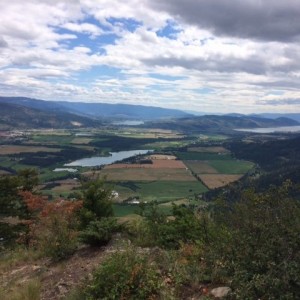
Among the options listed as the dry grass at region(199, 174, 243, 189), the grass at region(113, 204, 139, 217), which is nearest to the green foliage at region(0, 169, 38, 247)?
the grass at region(113, 204, 139, 217)

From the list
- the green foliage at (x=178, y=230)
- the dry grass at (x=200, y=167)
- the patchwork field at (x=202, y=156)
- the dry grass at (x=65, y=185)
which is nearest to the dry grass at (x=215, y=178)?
the dry grass at (x=200, y=167)

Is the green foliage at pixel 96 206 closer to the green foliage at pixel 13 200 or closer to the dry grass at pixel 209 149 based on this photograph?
the green foliage at pixel 13 200

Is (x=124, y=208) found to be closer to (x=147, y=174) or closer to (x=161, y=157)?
(x=147, y=174)

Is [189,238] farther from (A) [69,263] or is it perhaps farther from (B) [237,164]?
(B) [237,164]

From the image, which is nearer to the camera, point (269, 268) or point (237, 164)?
point (269, 268)

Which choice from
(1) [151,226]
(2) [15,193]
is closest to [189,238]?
(1) [151,226]

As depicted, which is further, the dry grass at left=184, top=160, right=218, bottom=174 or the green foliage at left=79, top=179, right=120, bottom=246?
the dry grass at left=184, top=160, right=218, bottom=174

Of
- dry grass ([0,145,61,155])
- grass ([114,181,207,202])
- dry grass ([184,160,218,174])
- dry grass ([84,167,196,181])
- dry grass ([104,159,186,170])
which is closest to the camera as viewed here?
grass ([114,181,207,202])

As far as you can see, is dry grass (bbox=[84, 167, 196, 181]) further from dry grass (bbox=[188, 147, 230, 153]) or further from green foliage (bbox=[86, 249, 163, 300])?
green foliage (bbox=[86, 249, 163, 300])

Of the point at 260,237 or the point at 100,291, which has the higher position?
the point at 260,237
